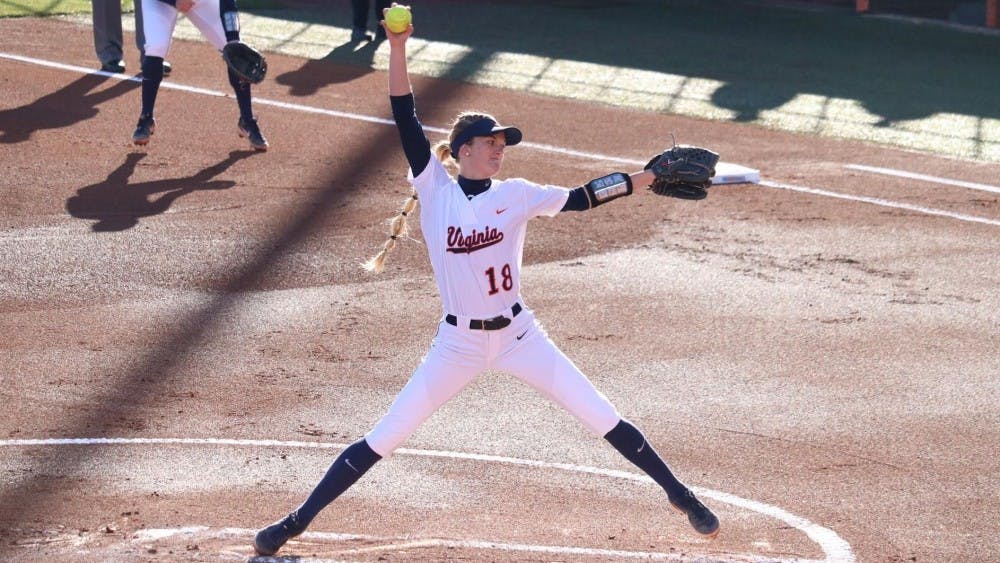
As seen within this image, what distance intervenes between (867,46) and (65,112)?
9.36 meters

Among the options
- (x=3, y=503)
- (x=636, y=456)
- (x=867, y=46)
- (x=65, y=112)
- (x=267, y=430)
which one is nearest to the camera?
(x=636, y=456)

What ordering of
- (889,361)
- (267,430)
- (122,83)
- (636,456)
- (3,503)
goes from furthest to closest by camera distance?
(122,83)
(889,361)
(267,430)
(3,503)
(636,456)

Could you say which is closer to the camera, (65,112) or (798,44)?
(65,112)

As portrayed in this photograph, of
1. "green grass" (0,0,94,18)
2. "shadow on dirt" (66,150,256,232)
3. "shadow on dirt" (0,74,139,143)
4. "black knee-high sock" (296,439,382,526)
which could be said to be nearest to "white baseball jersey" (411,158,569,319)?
"black knee-high sock" (296,439,382,526)

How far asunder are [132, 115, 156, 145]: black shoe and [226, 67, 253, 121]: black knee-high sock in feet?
2.46

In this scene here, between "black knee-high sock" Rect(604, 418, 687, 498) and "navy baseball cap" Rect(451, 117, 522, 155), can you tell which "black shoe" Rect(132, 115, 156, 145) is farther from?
"black knee-high sock" Rect(604, 418, 687, 498)

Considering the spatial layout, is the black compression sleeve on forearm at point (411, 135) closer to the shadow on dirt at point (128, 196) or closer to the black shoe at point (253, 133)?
the shadow on dirt at point (128, 196)

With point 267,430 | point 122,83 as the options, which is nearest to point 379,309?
point 267,430

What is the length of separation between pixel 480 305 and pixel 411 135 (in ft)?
2.42

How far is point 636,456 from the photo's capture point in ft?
18.3

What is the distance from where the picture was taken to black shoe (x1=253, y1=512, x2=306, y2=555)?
5.47 m

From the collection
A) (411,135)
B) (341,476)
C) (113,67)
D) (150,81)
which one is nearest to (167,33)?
(150,81)

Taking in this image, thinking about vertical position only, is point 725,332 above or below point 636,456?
below

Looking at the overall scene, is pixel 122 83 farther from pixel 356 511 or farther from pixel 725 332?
pixel 356 511
